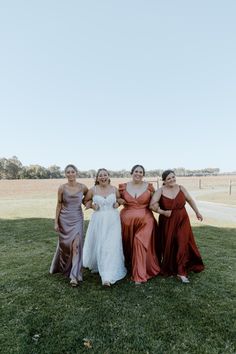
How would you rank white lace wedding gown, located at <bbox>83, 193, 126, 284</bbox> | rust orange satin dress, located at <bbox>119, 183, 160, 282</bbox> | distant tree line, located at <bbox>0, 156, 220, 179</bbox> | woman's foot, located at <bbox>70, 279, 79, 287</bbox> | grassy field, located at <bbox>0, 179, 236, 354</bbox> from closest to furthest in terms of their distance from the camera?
grassy field, located at <bbox>0, 179, 236, 354</bbox> < woman's foot, located at <bbox>70, 279, 79, 287</bbox> < white lace wedding gown, located at <bbox>83, 193, 126, 284</bbox> < rust orange satin dress, located at <bbox>119, 183, 160, 282</bbox> < distant tree line, located at <bbox>0, 156, 220, 179</bbox>

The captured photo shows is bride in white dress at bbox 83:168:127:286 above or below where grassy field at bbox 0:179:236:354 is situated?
above

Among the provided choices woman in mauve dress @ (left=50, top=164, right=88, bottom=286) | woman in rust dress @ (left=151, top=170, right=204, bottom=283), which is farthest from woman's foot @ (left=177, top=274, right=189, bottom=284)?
woman in mauve dress @ (left=50, top=164, right=88, bottom=286)

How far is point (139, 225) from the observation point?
6.36 m

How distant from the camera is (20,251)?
352 inches

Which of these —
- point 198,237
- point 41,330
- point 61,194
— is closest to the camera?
point 41,330

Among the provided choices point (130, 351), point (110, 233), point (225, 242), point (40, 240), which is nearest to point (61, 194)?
point (110, 233)

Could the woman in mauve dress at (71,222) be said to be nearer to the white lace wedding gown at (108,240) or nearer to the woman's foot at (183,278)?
the white lace wedding gown at (108,240)

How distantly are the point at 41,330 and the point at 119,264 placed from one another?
2.12 meters

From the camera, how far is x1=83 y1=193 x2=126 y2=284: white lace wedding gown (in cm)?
607

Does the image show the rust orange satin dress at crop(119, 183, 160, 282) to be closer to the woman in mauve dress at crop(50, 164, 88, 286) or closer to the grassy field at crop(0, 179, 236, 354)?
the grassy field at crop(0, 179, 236, 354)

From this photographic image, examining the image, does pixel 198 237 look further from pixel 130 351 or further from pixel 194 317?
pixel 130 351

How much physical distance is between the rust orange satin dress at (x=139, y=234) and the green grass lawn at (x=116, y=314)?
0.28 metres

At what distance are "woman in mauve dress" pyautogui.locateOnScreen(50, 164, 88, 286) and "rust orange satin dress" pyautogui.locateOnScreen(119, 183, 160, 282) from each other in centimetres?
88

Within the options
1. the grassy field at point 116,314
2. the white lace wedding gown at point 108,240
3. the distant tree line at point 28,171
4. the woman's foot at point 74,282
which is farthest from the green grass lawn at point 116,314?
the distant tree line at point 28,171
